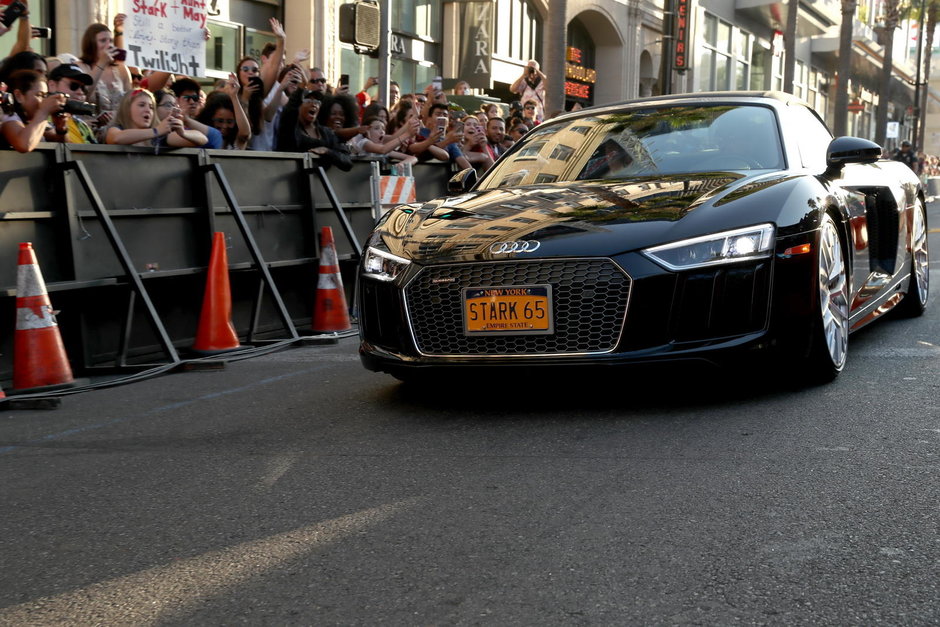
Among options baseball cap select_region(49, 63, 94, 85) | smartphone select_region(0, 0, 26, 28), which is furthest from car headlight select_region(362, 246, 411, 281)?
smartphone select_region(0, 0, 26, 28)

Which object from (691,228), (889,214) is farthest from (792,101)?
(691,228)

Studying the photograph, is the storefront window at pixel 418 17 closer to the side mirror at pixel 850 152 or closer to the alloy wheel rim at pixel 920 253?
the alloy wheel rim at pixel 920 253

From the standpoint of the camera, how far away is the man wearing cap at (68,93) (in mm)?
7766

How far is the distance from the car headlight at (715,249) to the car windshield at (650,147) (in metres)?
1.01

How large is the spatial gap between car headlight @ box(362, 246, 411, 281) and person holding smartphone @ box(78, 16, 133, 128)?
3985mm

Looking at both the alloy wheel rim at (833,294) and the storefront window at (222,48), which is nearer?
the alloy wheel rim at (833,294)

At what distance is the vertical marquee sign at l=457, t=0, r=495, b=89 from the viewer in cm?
2669

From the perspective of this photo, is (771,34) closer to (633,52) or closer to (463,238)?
(633,52)

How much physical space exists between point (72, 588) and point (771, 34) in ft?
186

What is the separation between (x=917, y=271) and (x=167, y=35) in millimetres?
5683

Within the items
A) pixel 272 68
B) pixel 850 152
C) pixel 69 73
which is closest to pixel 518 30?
pixel 272 68

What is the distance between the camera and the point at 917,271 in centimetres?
830

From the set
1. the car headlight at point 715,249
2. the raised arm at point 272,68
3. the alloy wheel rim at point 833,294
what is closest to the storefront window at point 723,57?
the raised arm at point 272,68

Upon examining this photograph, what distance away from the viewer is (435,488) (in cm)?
407
